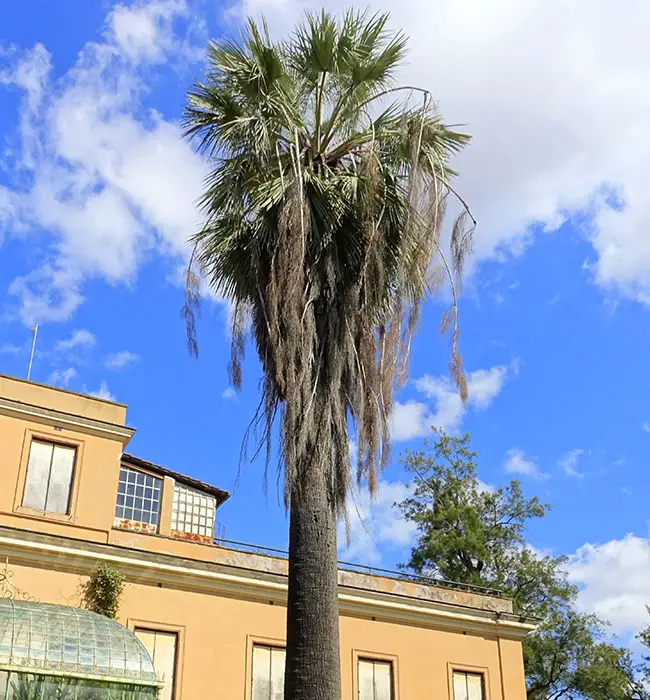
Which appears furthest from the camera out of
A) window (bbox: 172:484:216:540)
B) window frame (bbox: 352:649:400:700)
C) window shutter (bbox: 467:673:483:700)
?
window (bbox: 172:484:216:540)

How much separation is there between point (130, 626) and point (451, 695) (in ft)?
25.6

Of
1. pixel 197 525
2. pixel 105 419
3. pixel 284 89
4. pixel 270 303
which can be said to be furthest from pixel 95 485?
pixel 284 89

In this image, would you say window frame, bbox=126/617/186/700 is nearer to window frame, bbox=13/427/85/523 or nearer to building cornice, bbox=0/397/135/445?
window frame, bbox=13/427/85/523

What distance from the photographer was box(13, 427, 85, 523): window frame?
52.0ft

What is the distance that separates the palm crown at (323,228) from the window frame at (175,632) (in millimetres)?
6691

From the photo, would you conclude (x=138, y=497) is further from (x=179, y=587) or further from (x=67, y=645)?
(x=67, y=645)

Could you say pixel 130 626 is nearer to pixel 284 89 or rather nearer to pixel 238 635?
pixel 238 635

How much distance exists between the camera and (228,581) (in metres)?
17.1

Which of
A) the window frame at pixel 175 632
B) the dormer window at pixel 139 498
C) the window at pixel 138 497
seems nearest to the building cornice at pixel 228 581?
the window frame at pixel 175 632

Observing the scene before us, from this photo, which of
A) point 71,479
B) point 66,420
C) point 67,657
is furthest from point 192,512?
point 67,657

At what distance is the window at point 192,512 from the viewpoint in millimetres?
21516

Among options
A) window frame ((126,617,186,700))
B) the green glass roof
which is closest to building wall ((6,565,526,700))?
window frame ((126,617,186,700))

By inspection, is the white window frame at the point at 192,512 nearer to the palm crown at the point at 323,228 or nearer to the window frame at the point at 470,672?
the window frame at the point at 470,672

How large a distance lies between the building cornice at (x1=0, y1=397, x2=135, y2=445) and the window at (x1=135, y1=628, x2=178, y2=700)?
3856 millimetres
